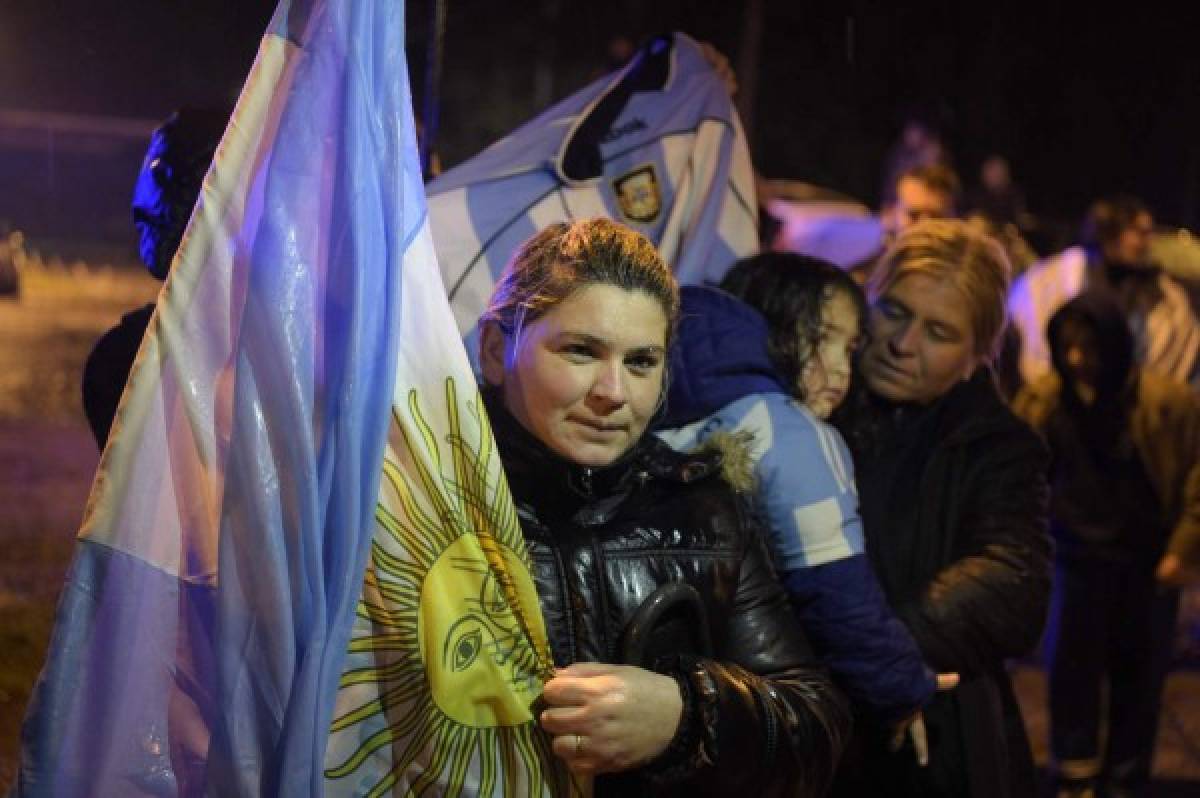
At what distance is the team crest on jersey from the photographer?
10.4 feet

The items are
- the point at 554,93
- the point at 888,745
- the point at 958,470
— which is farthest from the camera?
the point at 554,93

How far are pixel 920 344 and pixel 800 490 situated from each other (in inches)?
29.6

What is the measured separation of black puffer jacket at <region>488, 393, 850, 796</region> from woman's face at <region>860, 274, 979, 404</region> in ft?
3.21

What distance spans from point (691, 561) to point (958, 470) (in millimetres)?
1085

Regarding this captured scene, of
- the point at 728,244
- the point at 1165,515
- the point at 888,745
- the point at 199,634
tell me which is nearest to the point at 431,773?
the point at 199,634

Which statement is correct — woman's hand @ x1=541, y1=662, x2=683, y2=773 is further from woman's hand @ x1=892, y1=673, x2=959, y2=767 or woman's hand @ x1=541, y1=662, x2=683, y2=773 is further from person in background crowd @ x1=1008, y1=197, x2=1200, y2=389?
person in background crowd @ x1=1008, y1=197, x2=1200, y2=389

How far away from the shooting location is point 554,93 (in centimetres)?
541

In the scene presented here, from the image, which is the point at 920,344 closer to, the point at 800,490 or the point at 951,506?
the point at 951,506

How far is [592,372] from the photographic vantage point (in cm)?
193

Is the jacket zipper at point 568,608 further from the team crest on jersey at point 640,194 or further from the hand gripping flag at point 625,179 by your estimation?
the team crest on jersey at point 640,194

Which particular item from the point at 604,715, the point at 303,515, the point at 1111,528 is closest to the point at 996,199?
the point at 1111,528

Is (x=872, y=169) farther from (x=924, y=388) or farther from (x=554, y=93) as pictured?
(x=924, y=388)

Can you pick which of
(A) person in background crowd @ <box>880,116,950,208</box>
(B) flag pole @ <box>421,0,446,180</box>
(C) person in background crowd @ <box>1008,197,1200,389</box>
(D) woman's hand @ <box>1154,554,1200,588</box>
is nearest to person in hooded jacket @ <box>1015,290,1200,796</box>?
(D) woman's hand @ <box>1154,554,1200,588</box>

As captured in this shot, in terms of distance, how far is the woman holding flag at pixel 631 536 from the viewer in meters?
1.88
